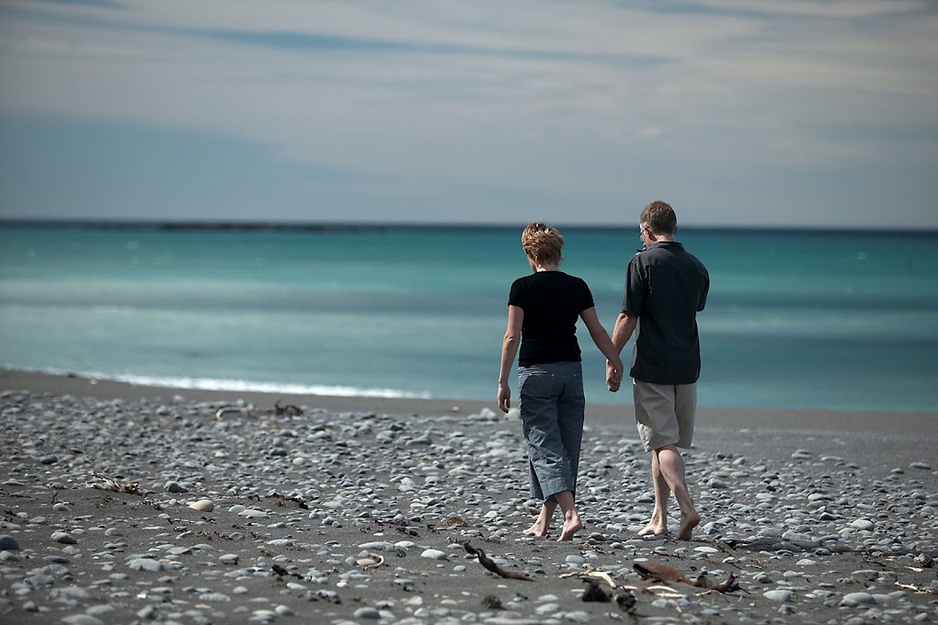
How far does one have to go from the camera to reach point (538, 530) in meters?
6.66

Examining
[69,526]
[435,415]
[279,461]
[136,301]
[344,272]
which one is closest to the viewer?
[69,526]

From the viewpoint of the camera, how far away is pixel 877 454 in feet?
33.7

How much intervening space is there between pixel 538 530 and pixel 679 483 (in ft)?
3.13

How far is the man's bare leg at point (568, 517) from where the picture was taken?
6387mm

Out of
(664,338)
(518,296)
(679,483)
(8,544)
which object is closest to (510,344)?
(518,296)

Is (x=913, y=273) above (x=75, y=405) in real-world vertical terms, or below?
above

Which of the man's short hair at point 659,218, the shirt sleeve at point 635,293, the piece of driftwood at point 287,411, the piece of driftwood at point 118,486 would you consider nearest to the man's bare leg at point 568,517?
the shirt sleeve at point 635,293

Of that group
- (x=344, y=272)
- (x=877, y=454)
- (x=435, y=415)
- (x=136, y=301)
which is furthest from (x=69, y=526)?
(x=344, y=272)

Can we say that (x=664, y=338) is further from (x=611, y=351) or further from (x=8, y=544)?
(x=8, y=544)

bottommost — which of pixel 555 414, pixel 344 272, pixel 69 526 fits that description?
pixel 69 526

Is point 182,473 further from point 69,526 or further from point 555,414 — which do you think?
point 555,414

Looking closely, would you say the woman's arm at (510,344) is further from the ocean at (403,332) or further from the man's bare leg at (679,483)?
the ocean at (403,332)

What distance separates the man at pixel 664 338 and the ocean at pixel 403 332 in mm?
7426

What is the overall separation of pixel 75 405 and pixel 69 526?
697 cm
